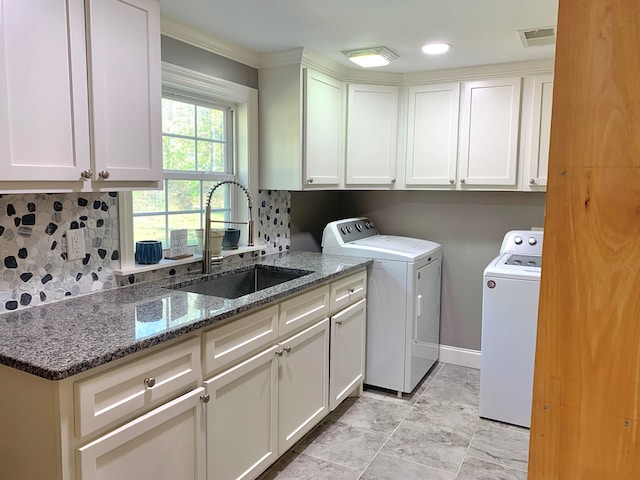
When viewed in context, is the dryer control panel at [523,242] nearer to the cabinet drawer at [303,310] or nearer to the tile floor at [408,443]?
the tile floor at [408,443]

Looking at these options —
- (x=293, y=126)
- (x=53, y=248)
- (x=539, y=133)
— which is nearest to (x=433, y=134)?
(x=539, y=133)

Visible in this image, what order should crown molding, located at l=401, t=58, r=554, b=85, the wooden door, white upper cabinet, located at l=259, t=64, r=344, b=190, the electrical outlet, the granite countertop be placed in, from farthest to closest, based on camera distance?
crown molding, located at l=401, t=58, r=554, b=85
white upper cabinet, located at l=259, t=64, r=344, b=190
the electrical outlet
the granite countertop
the wooden door

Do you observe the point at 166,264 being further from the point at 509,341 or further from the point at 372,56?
the point at 509,341

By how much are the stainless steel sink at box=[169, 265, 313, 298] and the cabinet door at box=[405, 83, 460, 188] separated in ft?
4.25

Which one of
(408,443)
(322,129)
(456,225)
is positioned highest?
(322,129)

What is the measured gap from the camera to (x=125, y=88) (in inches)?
69.3

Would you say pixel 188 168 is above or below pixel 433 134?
below

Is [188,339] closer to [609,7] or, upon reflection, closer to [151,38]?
[151,38]

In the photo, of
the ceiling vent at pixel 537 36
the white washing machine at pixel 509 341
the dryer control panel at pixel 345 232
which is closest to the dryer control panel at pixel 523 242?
the white washing machine at pixel 509 341

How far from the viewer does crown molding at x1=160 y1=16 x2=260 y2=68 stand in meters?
2.32

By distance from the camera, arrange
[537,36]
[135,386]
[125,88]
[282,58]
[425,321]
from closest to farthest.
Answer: [135,386], [125,88], [537,36], [282,58], [425,321]

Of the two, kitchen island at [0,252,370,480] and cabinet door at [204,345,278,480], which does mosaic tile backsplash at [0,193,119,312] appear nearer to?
kitchen island at [0,252,370,480]

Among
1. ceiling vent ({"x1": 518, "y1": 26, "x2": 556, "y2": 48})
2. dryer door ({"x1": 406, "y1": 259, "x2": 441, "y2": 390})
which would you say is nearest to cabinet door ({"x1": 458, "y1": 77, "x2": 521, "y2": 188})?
ceiling vent ({"x1": 518, "y1": 26, "x2": 556, "y2": 48})

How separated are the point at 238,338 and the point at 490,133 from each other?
227 cm
